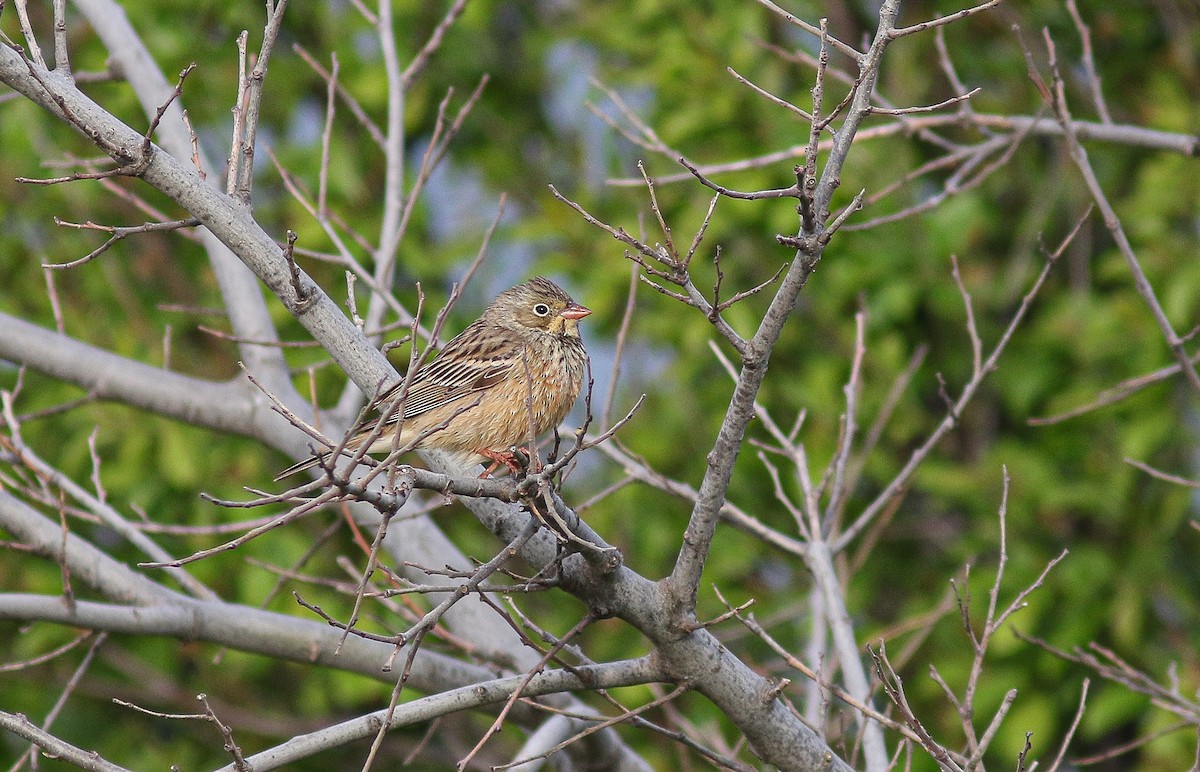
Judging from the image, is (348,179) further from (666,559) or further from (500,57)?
Answer: (666,559)

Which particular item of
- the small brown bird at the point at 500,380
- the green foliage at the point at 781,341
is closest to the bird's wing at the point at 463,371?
the small brown bird at the point at 500,380

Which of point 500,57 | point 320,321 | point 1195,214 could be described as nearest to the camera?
point 320,321

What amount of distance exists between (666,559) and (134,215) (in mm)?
3810

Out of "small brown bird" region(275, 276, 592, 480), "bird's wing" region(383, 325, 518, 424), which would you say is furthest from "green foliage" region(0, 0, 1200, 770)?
"bird's wing" region(383, 325, 518, 424)

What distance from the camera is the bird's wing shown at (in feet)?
18.0

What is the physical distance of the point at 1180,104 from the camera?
24.4ft

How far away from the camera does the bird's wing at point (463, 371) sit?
18.0 feet

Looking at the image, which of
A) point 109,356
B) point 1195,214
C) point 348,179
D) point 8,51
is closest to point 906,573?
point 1195,214

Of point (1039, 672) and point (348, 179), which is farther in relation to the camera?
point (348, 179)

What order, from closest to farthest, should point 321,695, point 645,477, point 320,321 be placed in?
point 320,321 < point 645,477 < point 321,695

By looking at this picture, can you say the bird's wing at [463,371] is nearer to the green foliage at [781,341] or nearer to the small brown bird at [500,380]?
the small brown bird at [500,380]

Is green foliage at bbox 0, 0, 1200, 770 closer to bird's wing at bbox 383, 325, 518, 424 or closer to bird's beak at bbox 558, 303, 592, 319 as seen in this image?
bird's beak at bbox 558, 303, 592, 319

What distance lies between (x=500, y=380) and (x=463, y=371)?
279 millimetres

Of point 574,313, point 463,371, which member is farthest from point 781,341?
point 463,371
